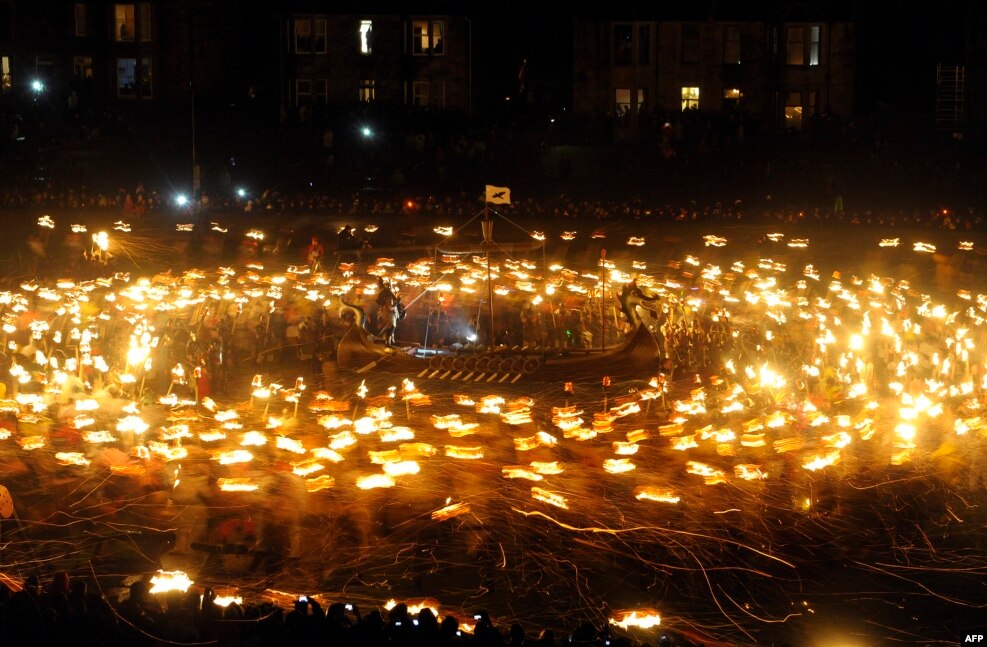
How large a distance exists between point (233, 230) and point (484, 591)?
22.3m

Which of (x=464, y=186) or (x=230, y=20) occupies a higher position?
(x=230, y=20)

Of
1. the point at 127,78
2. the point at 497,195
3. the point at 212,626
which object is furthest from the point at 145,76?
the point at 212,626

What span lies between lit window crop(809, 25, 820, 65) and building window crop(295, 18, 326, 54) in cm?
1917

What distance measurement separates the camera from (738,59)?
4775 cm

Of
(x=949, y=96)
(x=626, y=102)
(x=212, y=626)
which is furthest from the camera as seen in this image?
(x=949, y=96)

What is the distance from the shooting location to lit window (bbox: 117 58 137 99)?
49.0m

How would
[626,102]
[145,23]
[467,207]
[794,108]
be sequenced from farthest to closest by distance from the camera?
[145,23] → [794,108] → [626,102] → [467,207]

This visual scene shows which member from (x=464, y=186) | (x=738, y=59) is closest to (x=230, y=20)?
(x=464, y=186)

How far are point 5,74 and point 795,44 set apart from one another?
31911 mm

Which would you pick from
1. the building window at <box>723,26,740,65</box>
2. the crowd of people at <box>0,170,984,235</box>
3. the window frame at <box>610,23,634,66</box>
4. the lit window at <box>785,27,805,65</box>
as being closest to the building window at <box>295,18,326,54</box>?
the window frame at <box>610,23,634,66</box>

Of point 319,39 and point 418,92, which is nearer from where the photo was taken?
point 319,39

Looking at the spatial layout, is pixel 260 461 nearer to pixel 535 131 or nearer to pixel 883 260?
pixel 883 260

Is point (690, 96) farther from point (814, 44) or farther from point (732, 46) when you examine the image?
point (814, 44)

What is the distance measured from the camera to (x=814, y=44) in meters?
47.6
